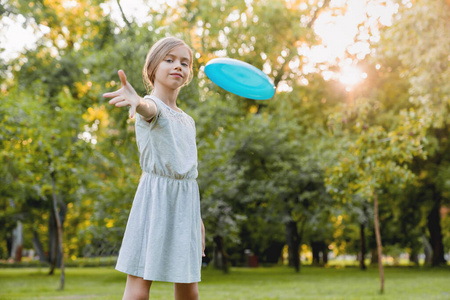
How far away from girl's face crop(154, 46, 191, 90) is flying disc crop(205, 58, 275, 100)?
591 millimetres

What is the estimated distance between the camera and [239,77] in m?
3.74

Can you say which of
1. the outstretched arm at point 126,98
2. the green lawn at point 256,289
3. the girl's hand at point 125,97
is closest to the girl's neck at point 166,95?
the outstretched arm at point 126,98

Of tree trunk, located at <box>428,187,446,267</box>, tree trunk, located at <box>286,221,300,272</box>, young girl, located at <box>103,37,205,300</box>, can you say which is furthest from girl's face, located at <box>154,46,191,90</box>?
tree trunk, located at <box>428,187,446,267</box>

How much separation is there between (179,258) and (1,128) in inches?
274

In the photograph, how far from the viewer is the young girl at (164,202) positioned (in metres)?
2.79

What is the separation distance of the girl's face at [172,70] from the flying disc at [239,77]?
1.94 feet

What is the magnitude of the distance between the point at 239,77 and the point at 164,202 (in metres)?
1.31

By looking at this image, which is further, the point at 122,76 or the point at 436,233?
the point at 436,233

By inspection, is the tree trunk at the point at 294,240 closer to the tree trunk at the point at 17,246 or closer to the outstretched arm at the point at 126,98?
the tree trunk at the point at 17,246

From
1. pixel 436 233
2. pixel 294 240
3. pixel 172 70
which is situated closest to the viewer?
pixel 172 70

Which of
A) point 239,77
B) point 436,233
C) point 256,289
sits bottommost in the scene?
point 256,289

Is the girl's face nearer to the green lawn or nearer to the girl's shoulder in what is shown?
the girl's shoulder

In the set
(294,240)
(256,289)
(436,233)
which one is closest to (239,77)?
(256,289)

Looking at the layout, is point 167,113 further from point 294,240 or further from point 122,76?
point 294,240
